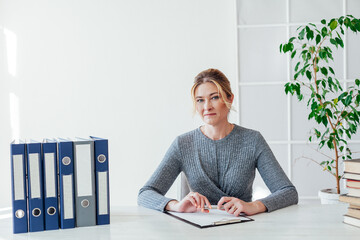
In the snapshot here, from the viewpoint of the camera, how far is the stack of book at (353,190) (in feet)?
4.66

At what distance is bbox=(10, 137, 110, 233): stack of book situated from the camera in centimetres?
142

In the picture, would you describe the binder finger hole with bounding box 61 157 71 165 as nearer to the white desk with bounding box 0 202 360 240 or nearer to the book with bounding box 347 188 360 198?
the white desk with bounding box 0 202 360 240

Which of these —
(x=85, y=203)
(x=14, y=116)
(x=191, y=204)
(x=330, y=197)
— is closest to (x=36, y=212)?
(x=85, y=203)

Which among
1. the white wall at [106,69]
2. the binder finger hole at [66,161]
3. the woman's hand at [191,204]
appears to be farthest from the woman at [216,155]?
the white wall at [106,69]

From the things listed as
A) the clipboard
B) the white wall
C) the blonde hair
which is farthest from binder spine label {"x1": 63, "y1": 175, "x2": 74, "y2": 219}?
the white wall

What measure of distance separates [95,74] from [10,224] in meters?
2.25

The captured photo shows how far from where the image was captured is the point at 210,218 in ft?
5.11

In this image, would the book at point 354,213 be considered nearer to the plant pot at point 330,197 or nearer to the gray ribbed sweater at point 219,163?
the gray ribbed sweater at point 219,163

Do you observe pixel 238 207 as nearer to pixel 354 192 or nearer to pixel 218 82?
pixel 354 192

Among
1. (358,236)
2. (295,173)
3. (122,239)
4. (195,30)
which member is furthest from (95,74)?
(358,236)

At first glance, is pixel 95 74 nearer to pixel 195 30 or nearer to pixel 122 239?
pixel 195 30

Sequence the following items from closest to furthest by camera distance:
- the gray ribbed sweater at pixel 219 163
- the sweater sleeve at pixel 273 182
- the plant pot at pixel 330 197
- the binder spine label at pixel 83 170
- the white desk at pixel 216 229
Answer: the white desk at pixel 216 229 → the binder spine label at pixel 83 170 → the sweater sleeve at pixel 273 182 → the gray ribbed sweater at pixel 219 163 → the plant pot at pixel 330 197

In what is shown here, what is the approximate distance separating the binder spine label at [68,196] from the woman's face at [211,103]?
0.86m

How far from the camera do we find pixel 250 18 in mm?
3471
